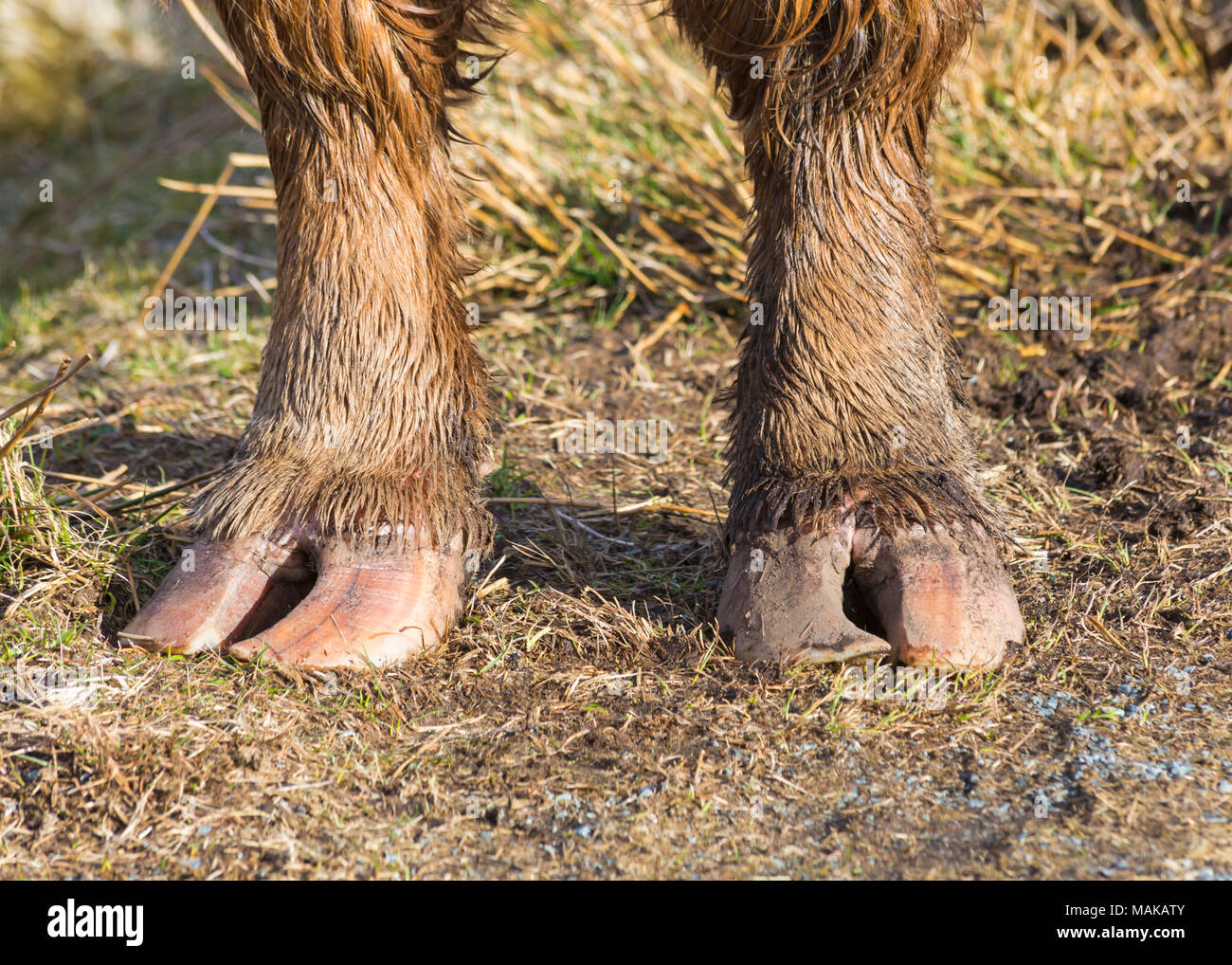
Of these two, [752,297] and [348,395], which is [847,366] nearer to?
[752,297]

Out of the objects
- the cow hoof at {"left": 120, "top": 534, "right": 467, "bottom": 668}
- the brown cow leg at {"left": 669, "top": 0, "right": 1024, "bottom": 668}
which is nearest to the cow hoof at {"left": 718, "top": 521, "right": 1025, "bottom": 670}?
the brown cow leg at {"left": 669, "top": 0, "right": 1024, "bottom": 668}

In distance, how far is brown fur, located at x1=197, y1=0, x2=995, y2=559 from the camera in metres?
1.84

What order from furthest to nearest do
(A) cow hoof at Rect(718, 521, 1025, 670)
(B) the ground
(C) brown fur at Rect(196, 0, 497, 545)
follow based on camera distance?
(C) brown fur at Rect(196, 0, 497, 545) → (A) cow hoof at Rect(718, 521, 1025, 670) → (B) the ground

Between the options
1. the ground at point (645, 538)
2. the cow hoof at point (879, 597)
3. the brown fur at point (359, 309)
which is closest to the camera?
the ground at point (645, 538)

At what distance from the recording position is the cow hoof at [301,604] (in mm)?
1806

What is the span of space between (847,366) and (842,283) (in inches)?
5.3

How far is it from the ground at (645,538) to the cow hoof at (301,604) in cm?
4

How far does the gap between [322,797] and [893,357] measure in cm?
Answer: 109

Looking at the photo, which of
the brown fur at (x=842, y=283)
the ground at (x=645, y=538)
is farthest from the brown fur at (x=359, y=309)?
the brown fur at (x=842, y=283)

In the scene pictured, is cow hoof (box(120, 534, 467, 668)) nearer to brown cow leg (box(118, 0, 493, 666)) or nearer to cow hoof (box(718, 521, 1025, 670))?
brown cow leg (box(118, 0, 493, 666))

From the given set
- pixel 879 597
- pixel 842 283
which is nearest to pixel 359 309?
pixel 842 283

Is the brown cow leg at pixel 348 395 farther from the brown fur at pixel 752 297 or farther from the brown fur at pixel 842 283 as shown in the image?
the brown fur at pixel 842 283

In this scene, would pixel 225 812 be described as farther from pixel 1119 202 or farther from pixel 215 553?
pixel 1119 202
